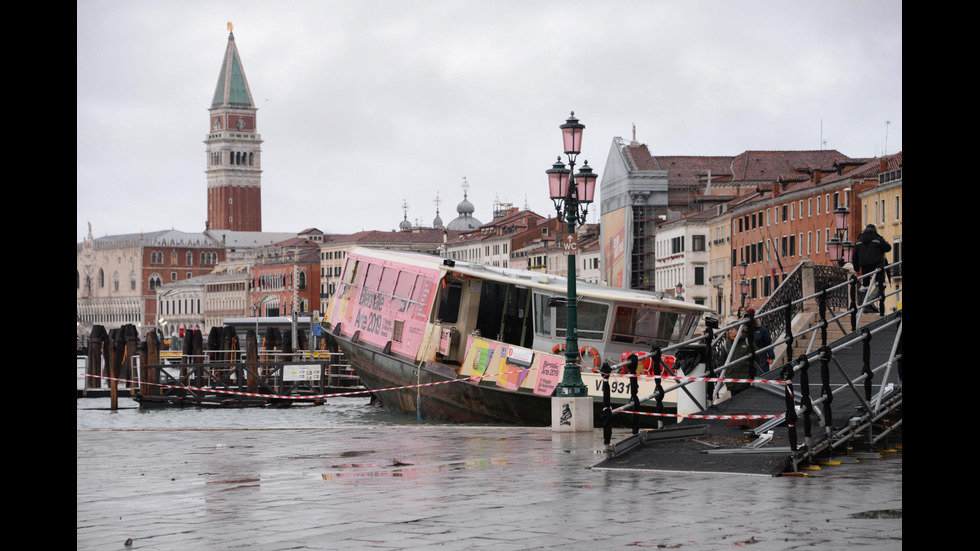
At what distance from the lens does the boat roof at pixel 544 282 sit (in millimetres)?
24156

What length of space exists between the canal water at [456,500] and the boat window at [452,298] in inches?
373

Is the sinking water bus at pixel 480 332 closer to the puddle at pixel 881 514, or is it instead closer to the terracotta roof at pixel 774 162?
the puddle at pixel 881 514

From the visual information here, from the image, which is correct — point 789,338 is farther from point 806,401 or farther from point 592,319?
point 592,319

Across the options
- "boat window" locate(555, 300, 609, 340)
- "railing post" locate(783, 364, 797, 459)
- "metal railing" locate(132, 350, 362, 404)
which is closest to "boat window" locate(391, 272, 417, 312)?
"boat window" locate(555, 300, 609, 340)

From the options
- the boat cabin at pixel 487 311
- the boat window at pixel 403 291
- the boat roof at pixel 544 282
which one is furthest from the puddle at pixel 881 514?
the boat window at pixel 403 291

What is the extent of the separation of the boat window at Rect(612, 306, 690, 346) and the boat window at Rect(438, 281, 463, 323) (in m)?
3.41

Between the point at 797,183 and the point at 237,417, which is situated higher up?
the point at 797,183

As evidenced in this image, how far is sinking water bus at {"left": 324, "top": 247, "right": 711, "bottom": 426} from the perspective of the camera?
950 inches

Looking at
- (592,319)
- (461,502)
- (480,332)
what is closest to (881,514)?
(461,502)

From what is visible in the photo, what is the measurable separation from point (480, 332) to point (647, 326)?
335 cm
